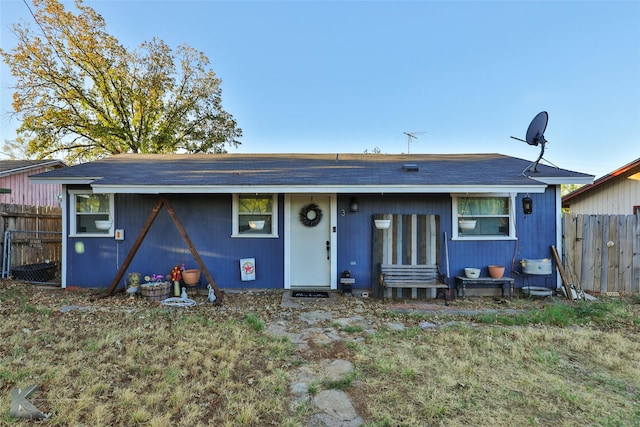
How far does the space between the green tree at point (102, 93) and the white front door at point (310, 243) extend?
13.4 meters

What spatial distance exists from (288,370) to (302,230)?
358 cm

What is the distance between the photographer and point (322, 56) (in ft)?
37.9

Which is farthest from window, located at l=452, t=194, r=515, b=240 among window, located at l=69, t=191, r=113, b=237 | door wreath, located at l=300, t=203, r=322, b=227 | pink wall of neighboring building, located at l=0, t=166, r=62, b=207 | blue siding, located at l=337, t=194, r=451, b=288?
pink wall of neighboring building, located at l=0, t=166, r=62, b=207

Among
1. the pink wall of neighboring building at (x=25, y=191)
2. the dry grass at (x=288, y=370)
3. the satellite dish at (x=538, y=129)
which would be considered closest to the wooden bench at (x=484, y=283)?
the dry grass at (x=288, y=370)

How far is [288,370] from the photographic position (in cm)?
321

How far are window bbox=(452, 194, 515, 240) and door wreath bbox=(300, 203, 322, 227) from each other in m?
2.75

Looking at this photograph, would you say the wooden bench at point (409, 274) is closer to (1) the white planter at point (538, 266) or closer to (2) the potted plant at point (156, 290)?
(1) the white planter at point (538, 266)

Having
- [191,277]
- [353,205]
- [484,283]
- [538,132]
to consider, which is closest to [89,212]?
[191,277]

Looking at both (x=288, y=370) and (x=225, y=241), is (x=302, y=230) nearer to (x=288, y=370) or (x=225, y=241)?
(x=225, y=241)

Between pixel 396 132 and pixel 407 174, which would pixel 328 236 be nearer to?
pixel 407 174

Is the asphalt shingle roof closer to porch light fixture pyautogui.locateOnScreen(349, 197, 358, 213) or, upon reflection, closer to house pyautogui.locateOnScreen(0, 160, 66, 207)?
porch light fixture pyautogui.locateOnScreen(349, 197, 358, 213)

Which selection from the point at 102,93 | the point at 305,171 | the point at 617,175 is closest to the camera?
the point at 305,171

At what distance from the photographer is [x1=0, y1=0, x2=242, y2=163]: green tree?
1405cm

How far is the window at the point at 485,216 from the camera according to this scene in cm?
636
